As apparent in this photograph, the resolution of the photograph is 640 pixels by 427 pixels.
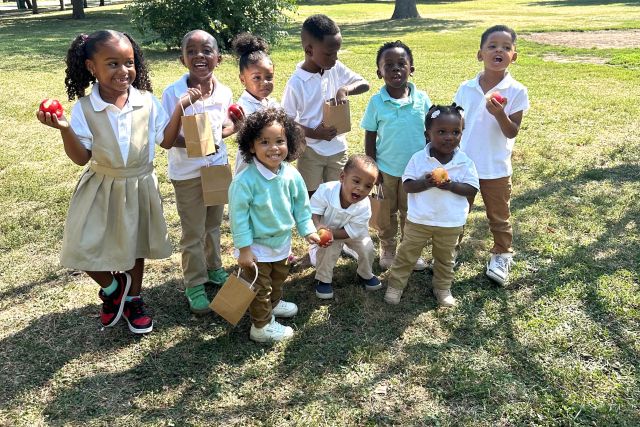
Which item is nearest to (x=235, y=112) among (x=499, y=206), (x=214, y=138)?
(x=214, y=138)

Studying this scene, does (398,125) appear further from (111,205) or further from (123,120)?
(111,205)

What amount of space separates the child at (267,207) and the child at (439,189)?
66 cm

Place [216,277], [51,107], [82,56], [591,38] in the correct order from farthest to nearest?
Result: [591,38] < [216,277] < [82,56] < [51,107]

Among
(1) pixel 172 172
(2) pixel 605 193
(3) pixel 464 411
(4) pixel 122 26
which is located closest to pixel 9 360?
(1) pixel 172 172

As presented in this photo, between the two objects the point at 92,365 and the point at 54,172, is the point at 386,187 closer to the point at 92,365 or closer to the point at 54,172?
the point at 92,365

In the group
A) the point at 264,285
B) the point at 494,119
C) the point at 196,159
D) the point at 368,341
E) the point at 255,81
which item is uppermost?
the point at 255,81

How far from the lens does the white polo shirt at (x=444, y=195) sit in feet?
10.2

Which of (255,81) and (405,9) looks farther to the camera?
(405,9)

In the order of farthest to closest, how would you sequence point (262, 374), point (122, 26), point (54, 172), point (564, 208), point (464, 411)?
1. point (122, 26)
2. point (54, 172)
3. point (564, 208)
4. point (262, 374)
5. point (464, 411)

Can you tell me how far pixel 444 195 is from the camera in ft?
10.2

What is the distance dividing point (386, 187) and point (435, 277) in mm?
666

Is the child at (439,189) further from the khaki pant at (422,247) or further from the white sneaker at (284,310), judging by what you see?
the white sneaker at (284,310)

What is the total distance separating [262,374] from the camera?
2734 mm

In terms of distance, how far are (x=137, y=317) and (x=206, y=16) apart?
1053 centimetres
